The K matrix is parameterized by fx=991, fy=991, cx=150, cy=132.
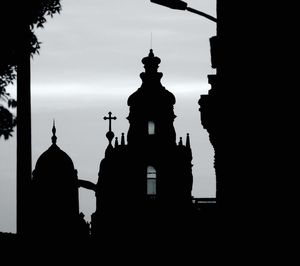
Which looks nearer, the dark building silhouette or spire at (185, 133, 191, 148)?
the dark building silhouette

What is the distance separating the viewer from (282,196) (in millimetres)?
15766

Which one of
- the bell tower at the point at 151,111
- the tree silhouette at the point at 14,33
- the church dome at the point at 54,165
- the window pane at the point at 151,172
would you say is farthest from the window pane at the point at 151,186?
the tree silhouette at the point at 14,33

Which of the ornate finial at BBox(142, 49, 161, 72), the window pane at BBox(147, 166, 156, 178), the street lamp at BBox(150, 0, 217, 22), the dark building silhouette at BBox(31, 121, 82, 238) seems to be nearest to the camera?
the street lamp at BBox(150, 0, 217, 22)

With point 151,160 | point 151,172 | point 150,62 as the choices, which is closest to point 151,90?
point 150,62

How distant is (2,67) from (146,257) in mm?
35064

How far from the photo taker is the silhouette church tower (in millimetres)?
66562

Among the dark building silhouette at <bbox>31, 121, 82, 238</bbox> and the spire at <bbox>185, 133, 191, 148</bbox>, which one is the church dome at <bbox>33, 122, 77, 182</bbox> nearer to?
the dark building silhouette at <bbox>31, 121, 82, 238</bbox>

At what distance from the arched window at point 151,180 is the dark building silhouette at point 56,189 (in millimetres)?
5261

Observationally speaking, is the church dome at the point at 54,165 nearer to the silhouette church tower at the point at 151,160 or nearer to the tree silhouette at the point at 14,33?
the silhouette church tower at the point at 151,160

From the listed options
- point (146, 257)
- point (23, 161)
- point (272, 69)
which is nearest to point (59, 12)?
point (23, 161)

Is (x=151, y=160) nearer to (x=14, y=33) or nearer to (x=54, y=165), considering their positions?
(x=54, y=165)

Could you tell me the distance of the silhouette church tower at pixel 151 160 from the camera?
218ft

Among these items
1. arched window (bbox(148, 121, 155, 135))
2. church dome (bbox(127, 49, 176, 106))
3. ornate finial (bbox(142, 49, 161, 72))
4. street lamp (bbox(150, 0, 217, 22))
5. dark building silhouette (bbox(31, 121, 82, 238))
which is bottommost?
dark building silhouette (bbox(31, 121, 82, 238))

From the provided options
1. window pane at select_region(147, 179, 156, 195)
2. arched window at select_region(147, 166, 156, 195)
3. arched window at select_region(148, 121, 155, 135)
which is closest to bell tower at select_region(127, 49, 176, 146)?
arched window at select_region(148, 121, 155, 135)
